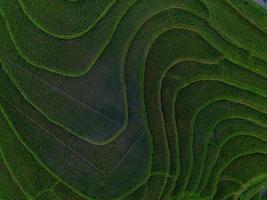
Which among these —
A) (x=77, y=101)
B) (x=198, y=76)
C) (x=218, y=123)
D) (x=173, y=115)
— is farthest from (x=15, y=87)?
(x=218, y=123)

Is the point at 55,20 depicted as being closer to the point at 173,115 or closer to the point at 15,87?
the point at 15,87

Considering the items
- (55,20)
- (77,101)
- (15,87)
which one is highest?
(55,20)

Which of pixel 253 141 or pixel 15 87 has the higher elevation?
pixel 253 141

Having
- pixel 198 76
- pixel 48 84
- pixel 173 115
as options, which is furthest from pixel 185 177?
pixel 48 84

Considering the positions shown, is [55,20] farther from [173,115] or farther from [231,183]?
[231,183]

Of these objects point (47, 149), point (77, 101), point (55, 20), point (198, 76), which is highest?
point (198, 76)

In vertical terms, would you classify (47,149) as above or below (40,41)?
below
